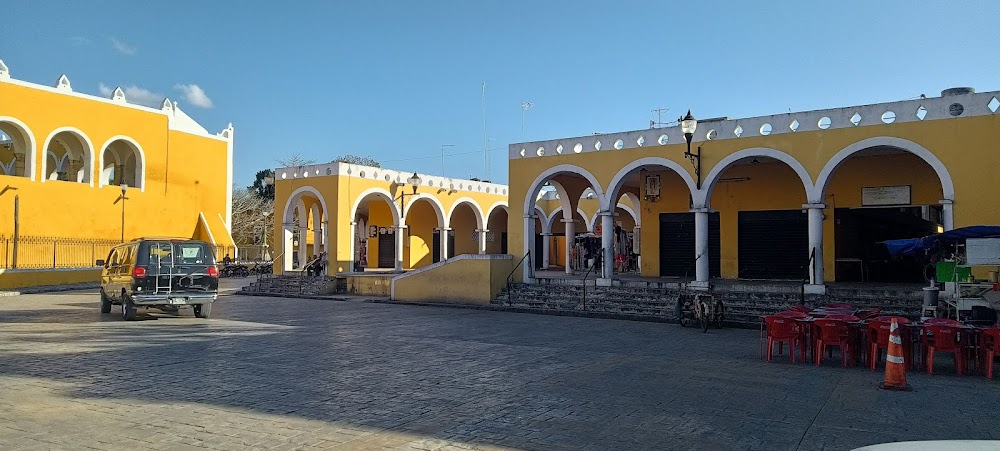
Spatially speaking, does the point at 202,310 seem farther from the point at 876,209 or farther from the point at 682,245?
the point at 876,209

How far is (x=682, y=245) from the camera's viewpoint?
21234mm

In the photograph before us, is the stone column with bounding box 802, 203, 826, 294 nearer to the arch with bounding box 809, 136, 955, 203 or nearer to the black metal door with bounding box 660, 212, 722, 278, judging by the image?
the arch with bounding box 809, 136, 955, 203

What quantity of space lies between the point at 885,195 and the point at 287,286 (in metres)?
19.1

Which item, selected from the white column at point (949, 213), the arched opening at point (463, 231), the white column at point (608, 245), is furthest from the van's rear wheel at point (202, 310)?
the arched opening at point (463, 231)

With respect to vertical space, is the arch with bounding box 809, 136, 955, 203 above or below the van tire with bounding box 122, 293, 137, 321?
above

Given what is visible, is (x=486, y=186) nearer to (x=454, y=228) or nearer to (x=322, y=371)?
(x=454, y=228)

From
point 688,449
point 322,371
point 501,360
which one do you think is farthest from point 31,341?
point 688,449

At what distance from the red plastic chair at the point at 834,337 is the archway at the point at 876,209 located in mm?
6968

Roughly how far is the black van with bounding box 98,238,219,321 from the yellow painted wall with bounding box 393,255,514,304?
6.67 meters

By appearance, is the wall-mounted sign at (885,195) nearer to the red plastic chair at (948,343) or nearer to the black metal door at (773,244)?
the black metal door at (773,244)

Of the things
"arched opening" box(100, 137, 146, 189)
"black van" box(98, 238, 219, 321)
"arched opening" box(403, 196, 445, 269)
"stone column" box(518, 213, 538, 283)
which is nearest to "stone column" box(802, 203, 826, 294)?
"stone column" box(518, 213, 538, 283)

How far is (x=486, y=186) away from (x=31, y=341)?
22504 mm

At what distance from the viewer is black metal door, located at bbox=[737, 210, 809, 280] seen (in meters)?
19.2

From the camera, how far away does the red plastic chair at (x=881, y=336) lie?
9.02m
